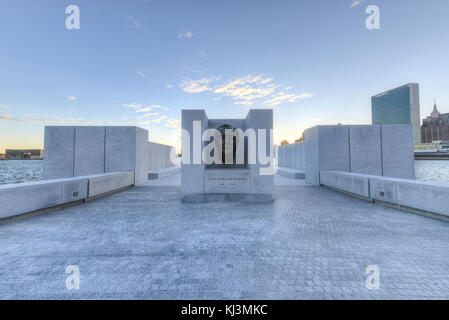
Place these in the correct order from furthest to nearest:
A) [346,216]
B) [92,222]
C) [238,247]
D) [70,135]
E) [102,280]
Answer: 1. [70,135]
2. [346,216]
3. [92,222]
4. [238,247]
5. [102,280]

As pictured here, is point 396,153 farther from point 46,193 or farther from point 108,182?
point 46,193

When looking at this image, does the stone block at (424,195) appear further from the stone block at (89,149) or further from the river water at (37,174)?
the river water at (37,174)

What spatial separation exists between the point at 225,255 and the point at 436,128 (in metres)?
301

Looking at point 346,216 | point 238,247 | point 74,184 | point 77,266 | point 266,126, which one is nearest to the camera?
point 77,266

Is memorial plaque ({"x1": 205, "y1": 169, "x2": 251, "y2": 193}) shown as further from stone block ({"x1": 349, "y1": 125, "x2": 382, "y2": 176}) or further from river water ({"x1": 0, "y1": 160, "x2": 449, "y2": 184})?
river water ({"x1": 0, "y1": 160, "x2": 449, "y2": 184})

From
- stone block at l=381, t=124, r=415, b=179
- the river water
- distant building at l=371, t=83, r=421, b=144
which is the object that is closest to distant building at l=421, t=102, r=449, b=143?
distant building at l=371, t=83, r=421, b=144

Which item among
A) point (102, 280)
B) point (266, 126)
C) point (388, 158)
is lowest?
point (102, 280)

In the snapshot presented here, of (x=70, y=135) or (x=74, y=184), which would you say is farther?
(x=70, y=135)

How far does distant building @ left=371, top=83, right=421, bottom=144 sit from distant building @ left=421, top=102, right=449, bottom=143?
164 feet

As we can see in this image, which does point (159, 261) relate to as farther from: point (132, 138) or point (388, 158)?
point (388, 158)

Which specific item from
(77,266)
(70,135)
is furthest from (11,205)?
(70,135)

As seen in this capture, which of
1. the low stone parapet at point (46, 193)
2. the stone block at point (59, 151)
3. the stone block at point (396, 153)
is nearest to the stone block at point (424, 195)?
the stone block at point (396, 153)

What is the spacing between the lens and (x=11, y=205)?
234 inches

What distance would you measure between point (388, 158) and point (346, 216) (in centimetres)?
1123
